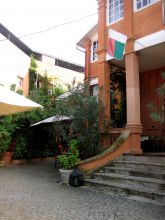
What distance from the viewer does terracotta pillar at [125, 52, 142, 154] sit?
9.95 meters

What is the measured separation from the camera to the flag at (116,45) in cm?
991

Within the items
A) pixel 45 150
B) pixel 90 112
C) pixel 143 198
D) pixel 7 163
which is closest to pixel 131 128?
pixel 90 112

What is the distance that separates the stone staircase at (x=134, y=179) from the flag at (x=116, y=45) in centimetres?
359

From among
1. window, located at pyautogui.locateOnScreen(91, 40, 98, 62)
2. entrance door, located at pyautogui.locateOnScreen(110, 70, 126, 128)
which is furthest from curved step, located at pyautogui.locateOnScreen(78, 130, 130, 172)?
window, located at pyautogui.locateOnScreen(91, 40, 98, 62)

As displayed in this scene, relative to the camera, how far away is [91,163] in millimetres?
9219

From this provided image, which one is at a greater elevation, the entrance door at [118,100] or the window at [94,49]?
the window at [94,49]

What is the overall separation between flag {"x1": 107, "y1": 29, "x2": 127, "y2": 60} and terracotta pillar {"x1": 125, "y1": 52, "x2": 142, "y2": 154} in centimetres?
78

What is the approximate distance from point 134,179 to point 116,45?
190 inches

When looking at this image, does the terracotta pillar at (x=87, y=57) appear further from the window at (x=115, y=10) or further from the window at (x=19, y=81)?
the window at (x=19, y=81)

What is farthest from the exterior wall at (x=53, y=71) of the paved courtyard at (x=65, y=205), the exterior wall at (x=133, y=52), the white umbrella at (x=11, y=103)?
the white umbrella at (x=11, y=103)

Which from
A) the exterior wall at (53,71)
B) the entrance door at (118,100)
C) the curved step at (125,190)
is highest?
the exterior wall at (53,71)

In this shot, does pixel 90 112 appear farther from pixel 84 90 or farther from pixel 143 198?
pixel 143 198

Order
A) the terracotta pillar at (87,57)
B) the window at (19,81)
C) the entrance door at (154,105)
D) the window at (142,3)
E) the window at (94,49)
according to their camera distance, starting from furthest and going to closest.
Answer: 1. the window at (19,81)
2. the window at (94,49)
3. the terracotta pillar at (87,57)
4. the entrance door at (154,105)
5. the window at (142,3)

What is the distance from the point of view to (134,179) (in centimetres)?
763
